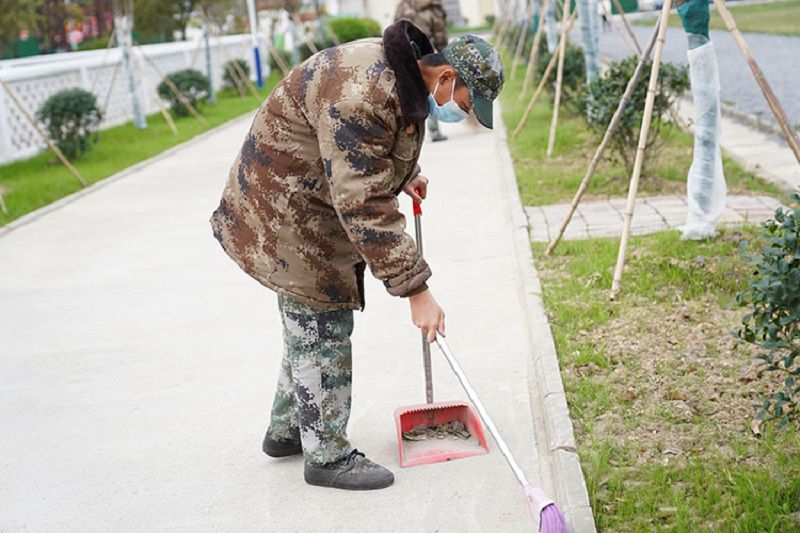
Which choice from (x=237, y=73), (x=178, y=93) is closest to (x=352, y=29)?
(x=237, y=73)

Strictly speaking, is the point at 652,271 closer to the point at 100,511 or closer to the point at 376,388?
the point at 376,388

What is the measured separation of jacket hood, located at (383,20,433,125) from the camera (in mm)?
3346

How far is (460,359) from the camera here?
536 cm

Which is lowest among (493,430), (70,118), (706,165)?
(70,118)

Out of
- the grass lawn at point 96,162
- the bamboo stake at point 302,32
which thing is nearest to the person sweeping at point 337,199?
the grass lawn at point 96,162

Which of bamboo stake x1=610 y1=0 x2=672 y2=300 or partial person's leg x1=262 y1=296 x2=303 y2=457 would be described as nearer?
partial person's leg x1=262 y1=296 x2=303 y2=457

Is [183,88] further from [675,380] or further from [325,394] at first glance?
[325,394]

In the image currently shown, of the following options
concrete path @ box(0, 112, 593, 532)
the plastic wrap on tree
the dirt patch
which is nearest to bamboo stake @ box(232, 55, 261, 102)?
concrete path @ box(0, 112, 593, 532)

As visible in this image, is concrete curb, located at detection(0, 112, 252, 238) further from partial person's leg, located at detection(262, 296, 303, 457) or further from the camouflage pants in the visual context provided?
the camouflage pants

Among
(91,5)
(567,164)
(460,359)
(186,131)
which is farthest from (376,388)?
(91,5)

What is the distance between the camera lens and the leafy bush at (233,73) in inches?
904

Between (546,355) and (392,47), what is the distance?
6.98 ft

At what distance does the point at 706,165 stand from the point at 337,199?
385cm

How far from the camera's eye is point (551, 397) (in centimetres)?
449
